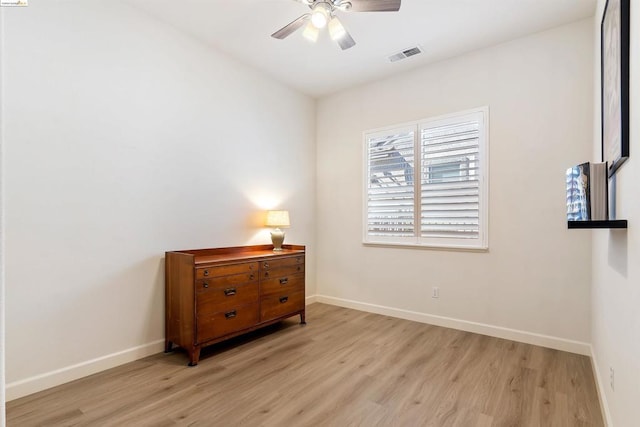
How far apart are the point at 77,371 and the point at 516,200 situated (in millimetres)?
4039

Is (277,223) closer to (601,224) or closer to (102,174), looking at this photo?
(102,174)

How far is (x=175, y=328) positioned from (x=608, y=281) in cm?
320

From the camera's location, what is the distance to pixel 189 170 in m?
3.24

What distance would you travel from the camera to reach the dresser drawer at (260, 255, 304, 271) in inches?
132

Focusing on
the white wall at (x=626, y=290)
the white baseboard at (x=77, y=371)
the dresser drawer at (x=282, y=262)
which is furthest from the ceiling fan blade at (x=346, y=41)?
the white baseboard at (x=77, y=371)

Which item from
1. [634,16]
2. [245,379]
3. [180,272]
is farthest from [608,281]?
[180,272]

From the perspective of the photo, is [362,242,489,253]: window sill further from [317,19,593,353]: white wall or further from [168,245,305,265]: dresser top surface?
[168,245,305,265]: dresser top surface

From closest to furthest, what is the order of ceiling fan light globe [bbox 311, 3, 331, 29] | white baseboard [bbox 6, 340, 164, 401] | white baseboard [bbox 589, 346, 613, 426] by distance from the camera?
white baseboard [bbox 589, 346, 613, 426] < white baseboard [bbox 6, 340, 164, 401] < ceiling fan light globe [bbox 311, 3, 331, 29]

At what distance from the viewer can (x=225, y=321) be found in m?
2.95

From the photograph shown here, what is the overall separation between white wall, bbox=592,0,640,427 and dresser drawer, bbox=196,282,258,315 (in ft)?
8.72

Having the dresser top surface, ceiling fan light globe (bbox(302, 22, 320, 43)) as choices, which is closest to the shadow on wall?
ceiling fan light globe (bbox(302, 22, 320, 43))

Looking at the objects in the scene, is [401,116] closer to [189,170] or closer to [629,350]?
[189,170]

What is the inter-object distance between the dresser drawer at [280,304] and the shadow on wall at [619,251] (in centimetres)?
273

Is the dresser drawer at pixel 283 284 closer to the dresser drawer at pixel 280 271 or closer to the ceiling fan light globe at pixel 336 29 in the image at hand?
the dresser drawer at pixel 280 271
